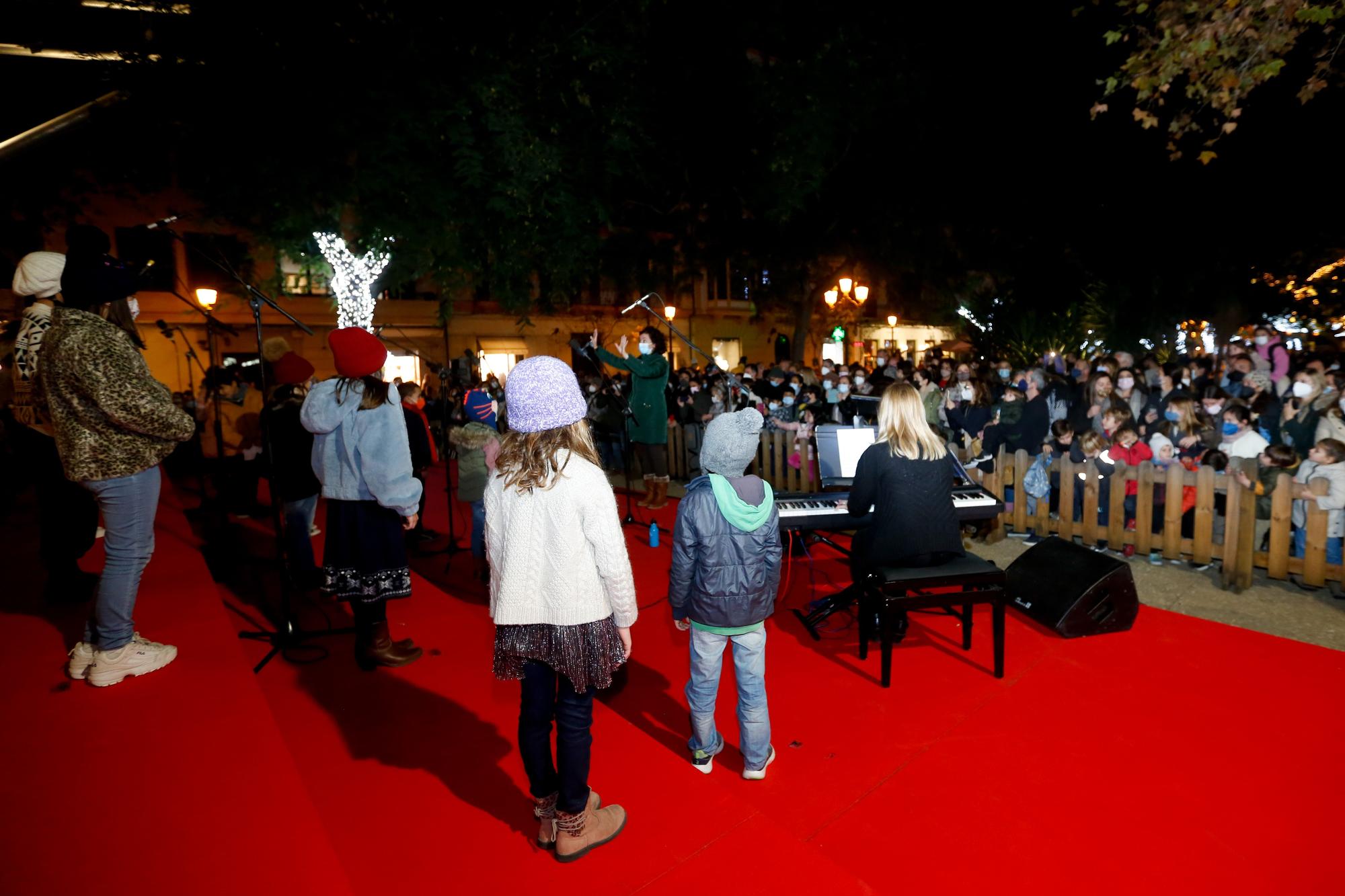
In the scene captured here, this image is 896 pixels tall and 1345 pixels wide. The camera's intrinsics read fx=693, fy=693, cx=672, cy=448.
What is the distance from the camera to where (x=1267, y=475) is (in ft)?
17.9

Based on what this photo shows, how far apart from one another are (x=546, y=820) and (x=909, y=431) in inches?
109

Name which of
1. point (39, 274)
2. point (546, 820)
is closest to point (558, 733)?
point (546, 820)

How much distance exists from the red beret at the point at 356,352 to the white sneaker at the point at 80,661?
1740 mm

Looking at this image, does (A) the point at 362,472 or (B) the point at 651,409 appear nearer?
(A) the point at 362,472

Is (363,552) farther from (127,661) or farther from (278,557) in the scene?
(127,661)

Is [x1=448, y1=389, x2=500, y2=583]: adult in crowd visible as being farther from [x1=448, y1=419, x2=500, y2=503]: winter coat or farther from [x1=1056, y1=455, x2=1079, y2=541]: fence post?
[x1=1056, y1=455, x2=1079, y2=541]: fence post

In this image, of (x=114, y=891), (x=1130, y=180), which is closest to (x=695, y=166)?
(x=1130, y=180)

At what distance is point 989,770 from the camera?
320 centimetres

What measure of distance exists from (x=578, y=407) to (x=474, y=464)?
12.7 feet

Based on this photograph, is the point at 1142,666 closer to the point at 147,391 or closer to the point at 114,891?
the point at 114,891

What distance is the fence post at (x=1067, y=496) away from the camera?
6531 mm

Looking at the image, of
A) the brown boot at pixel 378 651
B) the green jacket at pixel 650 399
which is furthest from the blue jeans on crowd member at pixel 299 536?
the green jacket at pixel 650 399

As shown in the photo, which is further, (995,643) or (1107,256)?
(1107,256)

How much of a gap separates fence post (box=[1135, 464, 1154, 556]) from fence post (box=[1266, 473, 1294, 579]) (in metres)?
0.80
